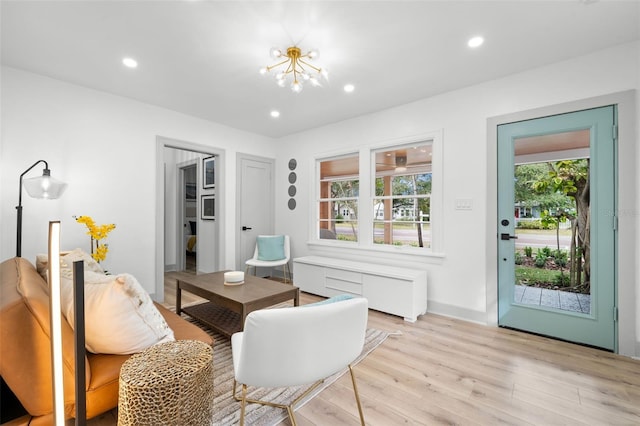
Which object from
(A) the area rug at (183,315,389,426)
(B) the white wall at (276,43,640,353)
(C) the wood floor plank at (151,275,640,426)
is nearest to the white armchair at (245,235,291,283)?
(B) the white wall at (276,43,640,353)

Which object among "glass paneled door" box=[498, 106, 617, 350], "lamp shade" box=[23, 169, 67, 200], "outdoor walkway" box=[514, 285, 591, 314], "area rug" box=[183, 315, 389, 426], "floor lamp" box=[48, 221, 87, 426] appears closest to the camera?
"floor lamp" box=[48, 221, 87, 426]

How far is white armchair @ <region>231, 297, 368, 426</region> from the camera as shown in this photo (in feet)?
3.85

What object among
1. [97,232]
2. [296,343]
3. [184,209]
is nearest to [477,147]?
[296,343]

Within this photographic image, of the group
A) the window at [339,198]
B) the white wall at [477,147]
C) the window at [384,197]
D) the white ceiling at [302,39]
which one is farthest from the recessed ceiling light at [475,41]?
the window at [339,198]

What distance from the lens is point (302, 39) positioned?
2.28 m

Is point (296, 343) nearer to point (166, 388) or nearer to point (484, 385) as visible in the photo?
point (166, 388)

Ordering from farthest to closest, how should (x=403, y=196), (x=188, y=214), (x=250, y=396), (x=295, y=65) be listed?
1. (x=188, y=214)
2. (x=403, y=196)
3. (x=295, y=65)
4. (x=250, y=396)

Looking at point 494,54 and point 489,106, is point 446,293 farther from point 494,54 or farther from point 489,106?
point 494,54

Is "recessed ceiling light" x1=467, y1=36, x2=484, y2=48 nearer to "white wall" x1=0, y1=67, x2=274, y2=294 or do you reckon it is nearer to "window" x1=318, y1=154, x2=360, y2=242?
"window" x1=318, y1=154, x2=360, y2=242

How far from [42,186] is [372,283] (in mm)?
3255

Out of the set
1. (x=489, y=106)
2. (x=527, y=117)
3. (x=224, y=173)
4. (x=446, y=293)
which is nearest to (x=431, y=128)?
(x=489, y=106)

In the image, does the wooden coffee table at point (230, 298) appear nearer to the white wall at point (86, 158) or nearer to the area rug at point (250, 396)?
the area rug at point (250, 396)

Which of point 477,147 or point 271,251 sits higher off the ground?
point 477,147

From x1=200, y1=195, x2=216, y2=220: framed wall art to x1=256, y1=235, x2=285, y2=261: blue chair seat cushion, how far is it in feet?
3.70
